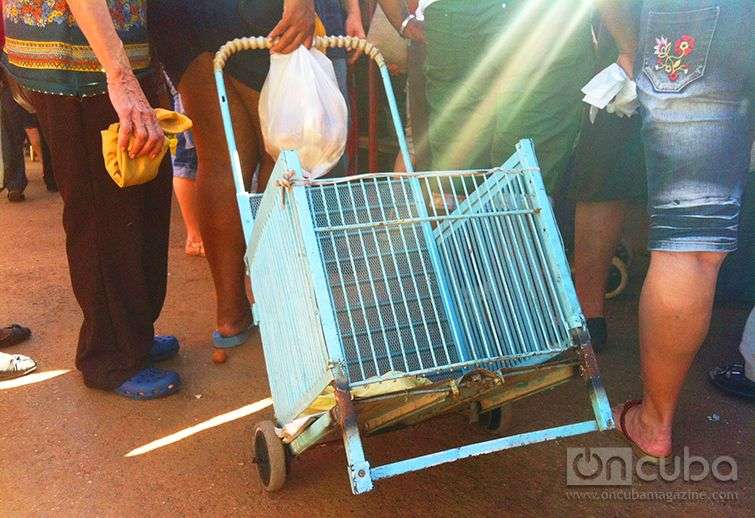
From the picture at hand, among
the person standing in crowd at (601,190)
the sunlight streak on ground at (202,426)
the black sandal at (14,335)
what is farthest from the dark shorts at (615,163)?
the black sandal at (14,335)

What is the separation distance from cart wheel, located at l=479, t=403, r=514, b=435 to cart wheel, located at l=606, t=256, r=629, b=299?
1375mm

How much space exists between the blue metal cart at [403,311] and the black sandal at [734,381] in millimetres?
1176

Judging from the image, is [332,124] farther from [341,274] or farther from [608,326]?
[608,326]

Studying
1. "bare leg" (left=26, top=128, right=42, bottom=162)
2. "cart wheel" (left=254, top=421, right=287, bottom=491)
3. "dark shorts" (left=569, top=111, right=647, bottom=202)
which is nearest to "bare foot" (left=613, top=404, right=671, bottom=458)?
"dark shorts" (left=569, top=111, right=647, bottom=202)

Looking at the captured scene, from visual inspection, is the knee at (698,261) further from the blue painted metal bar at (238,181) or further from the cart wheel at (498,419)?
the blue painted metal bar at (238,181)

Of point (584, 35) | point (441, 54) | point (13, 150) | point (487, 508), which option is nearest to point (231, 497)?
point (487, 508)

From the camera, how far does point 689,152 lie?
2.12 metres

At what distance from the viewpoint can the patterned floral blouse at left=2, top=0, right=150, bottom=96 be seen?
7.98ft

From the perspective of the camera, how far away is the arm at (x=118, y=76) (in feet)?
7.46

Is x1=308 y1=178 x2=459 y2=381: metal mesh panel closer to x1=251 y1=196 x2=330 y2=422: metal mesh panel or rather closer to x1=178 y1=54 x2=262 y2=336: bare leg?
x1=251 y1=196 x2=330 y2=422: metal mesh panel

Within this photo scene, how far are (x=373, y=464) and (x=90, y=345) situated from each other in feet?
4.19

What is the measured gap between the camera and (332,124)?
2480 millimetres

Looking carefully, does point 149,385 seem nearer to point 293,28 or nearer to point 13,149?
point 293,28

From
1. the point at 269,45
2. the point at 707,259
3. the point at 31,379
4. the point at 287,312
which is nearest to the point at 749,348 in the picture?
the point at 707,259
